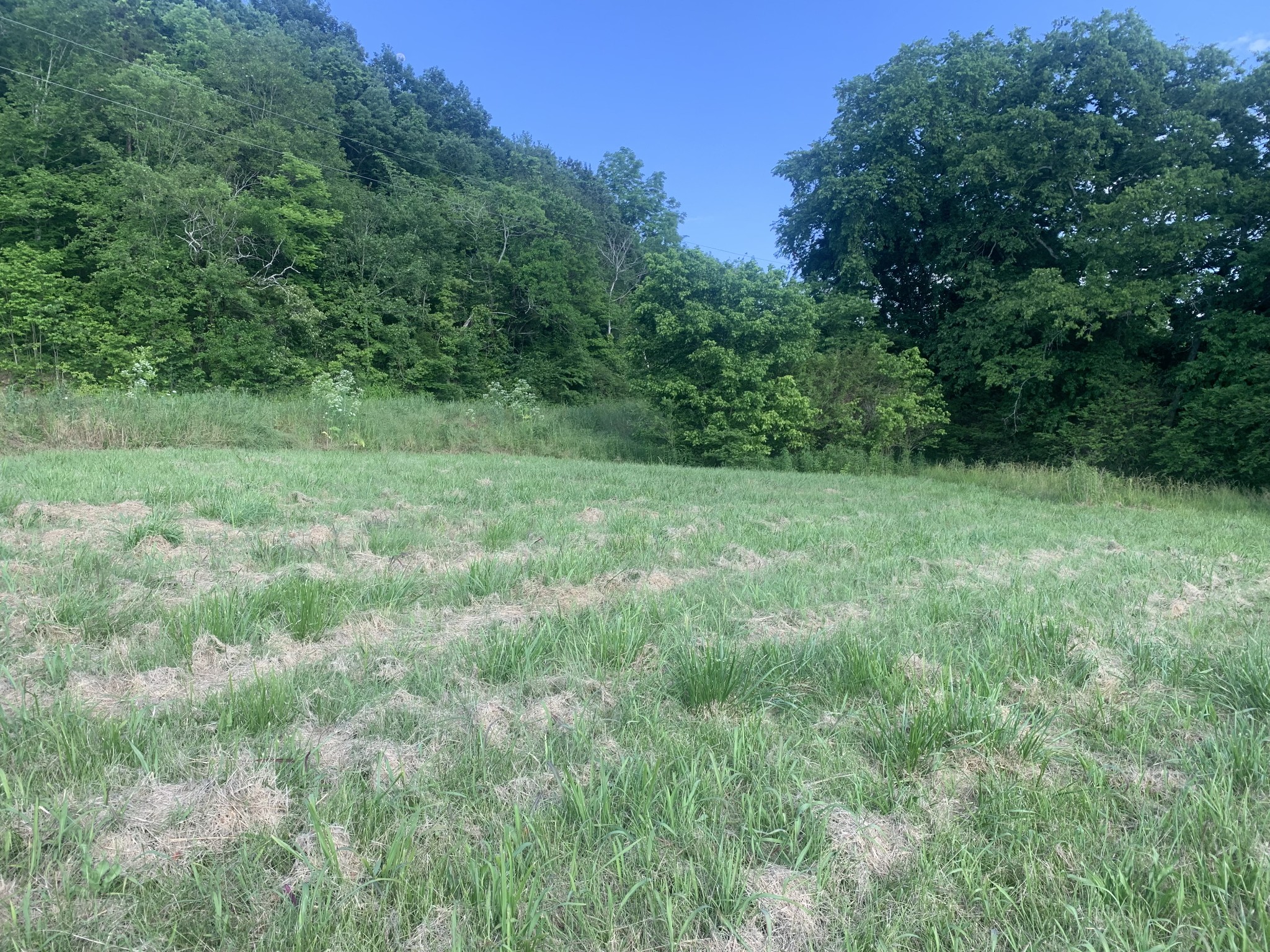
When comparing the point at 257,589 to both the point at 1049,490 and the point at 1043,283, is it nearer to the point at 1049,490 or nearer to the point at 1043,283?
the point at 1049,490

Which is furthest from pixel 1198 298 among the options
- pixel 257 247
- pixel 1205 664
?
pixel 257 247

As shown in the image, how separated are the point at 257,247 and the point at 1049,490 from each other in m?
29.2

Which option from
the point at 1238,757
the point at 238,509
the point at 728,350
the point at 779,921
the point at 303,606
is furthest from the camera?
the point at 728,350

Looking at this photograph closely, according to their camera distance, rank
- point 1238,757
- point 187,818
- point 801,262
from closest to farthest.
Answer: point 187,818 < point 1238,757 < point 801,262

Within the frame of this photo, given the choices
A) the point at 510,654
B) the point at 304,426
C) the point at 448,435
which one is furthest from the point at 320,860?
the point at 448,435

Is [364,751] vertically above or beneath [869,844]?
beneath

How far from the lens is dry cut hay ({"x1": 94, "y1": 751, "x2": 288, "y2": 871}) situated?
141cm

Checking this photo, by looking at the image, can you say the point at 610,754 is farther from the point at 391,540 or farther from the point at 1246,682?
the point at 391,540

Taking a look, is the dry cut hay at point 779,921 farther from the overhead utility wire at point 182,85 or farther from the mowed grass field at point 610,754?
the overhead utility wire at point 182,85

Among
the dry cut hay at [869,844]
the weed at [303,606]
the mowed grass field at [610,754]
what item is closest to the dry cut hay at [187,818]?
the mowed grass field at [610,754]

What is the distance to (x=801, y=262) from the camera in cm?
2706

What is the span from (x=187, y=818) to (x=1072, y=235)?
82.6 feet

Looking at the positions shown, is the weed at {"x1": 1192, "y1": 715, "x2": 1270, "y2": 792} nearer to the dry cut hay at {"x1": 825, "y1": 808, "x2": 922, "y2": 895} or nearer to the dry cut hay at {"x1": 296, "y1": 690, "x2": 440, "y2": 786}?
the dry cut hay at {"x1": 825, "y1": 808, "x2": 922, "y2": 895}

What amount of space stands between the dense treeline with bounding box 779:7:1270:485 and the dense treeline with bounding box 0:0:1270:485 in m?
0.11
